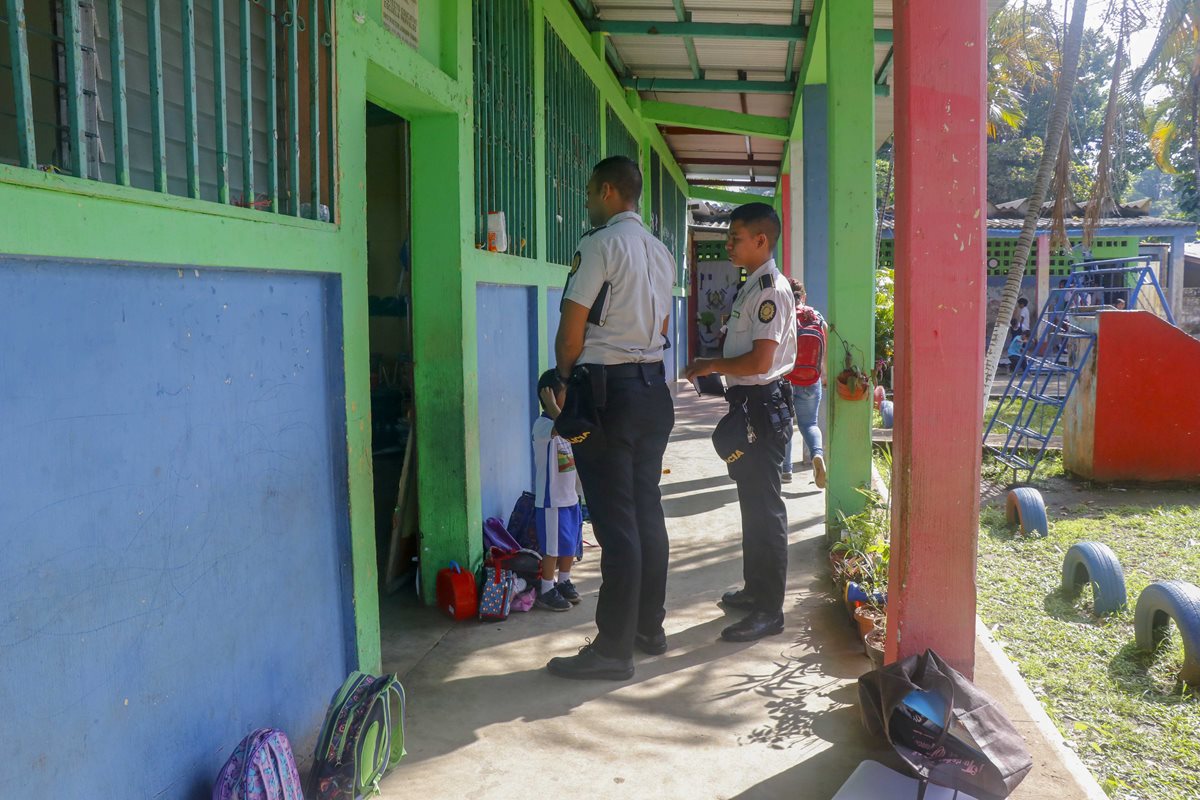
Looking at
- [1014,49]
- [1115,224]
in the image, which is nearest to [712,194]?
[1014,49]

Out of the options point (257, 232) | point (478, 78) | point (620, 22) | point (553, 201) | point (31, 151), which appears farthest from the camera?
point (620, 22)

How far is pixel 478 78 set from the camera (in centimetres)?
516

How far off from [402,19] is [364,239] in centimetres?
112

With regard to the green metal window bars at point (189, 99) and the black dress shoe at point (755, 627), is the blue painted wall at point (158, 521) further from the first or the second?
the black dress shoe at point (755, 627)

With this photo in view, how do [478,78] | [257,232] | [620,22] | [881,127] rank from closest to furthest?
[257,232] < [478,78] < [620,22] < [881,127]

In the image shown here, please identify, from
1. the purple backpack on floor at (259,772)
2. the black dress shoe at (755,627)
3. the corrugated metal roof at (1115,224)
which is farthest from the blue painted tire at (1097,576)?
the corrugated metal roof at (1115,224)

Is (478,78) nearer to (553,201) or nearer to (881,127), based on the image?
(553,201)

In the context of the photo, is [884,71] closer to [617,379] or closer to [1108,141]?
[1108,141]

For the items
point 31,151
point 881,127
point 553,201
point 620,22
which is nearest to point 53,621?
point 31,151

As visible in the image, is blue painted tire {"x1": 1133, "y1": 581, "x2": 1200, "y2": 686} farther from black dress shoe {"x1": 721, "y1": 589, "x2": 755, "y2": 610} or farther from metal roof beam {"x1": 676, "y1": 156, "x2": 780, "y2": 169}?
metal roof beam {"x1": 676, "y1": 156, "x2": 780, "y2": 169}

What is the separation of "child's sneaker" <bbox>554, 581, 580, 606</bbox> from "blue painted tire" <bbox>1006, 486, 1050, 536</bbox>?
375 cm

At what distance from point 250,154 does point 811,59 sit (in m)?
6.84

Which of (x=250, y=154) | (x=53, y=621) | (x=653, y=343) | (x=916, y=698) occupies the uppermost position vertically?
(x=250, y=154)

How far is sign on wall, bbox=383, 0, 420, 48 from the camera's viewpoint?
389 cm
